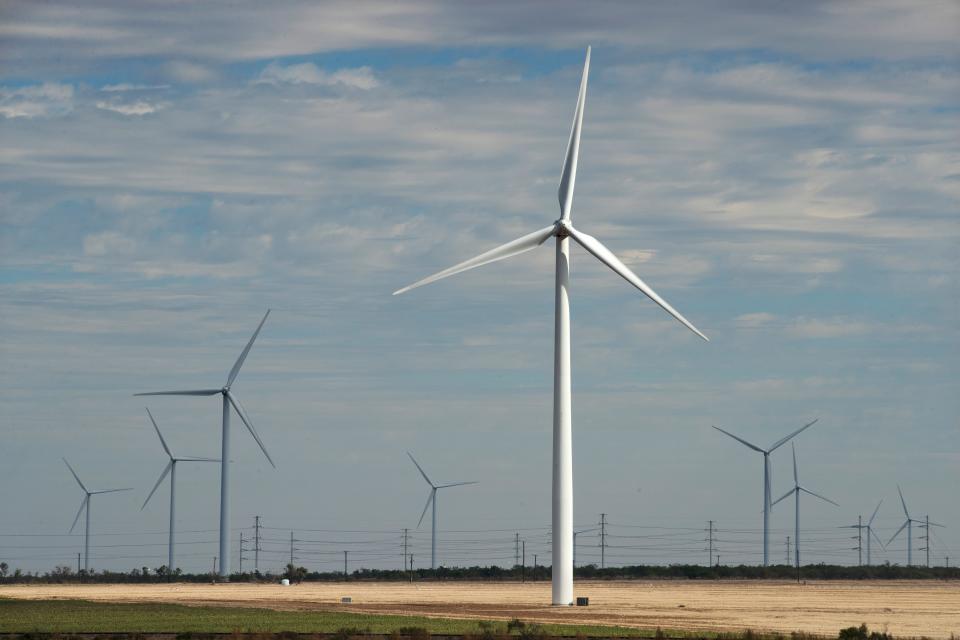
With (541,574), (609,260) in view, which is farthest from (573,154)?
(541,574)

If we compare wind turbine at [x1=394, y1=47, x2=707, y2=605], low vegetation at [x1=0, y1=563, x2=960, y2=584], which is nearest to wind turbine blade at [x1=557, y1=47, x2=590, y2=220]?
wind turbine at [x1=394, y1=47, x2=707, y2=605]

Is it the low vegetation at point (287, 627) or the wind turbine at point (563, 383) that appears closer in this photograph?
the low vegetation at point (287, 627)

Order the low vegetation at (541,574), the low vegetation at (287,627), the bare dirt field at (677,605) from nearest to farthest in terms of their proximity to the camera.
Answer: the low vegetation at (287,627) → the bare dirt field at (677,605) → the low vegetation at (541,574)

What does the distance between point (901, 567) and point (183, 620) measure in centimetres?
12436

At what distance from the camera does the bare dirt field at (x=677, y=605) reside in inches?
2579

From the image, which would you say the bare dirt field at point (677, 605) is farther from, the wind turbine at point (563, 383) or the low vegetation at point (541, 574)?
the low vegetation at point (541, 574)

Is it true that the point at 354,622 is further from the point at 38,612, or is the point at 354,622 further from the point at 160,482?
the point at 160,482

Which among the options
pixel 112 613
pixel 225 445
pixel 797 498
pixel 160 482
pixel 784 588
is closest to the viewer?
pixel 112 613

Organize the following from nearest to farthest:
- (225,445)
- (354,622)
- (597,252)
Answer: (354,622)
(597,252)
(225,445)

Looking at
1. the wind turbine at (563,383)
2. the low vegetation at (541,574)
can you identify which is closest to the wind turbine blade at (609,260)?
the wind turbine at (563,383)

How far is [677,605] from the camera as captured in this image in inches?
3250

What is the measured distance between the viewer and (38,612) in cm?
7269

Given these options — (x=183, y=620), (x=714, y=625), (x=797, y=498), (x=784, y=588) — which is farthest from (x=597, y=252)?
(x=797, y=498)

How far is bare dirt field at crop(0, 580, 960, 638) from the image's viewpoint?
6550 cm
